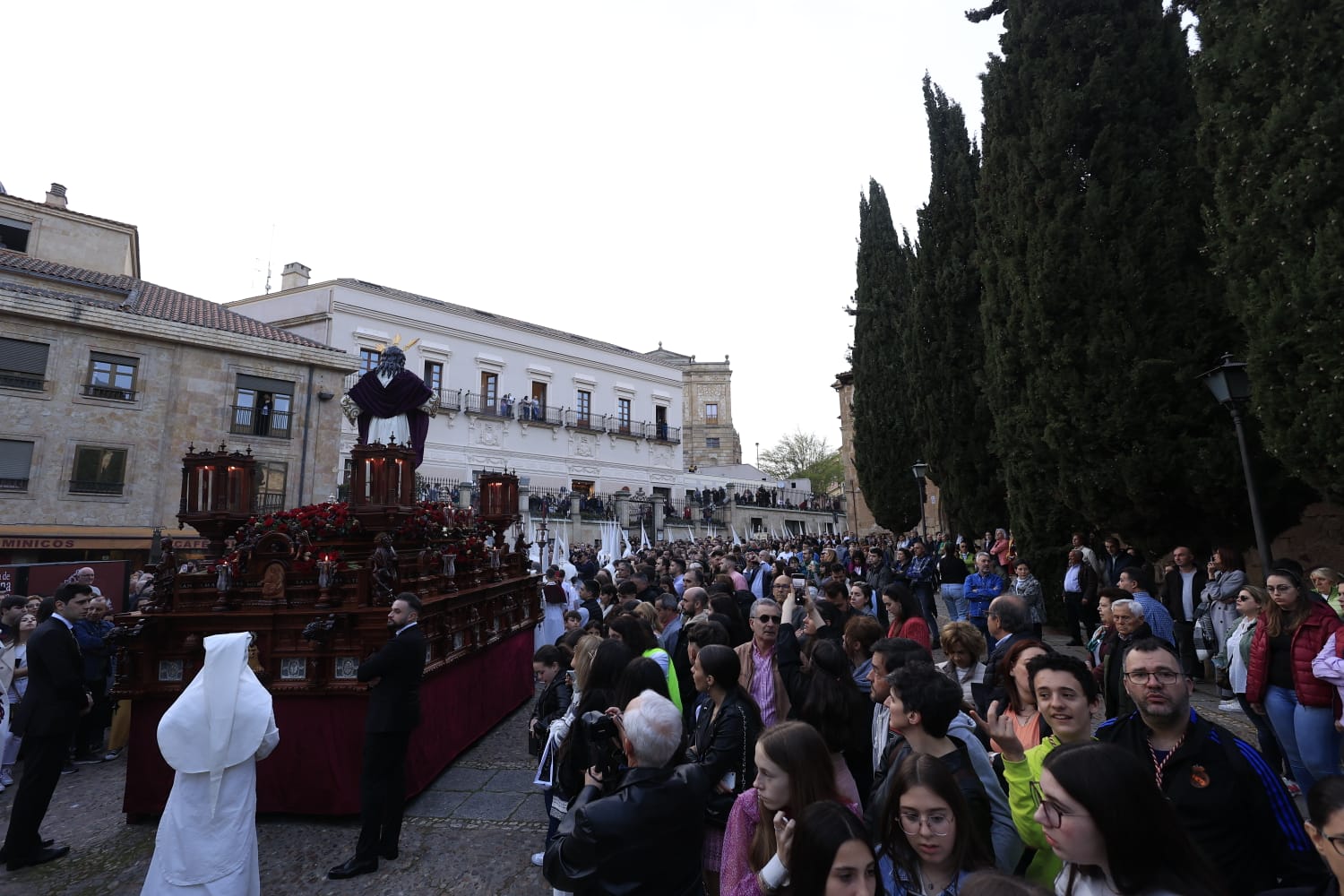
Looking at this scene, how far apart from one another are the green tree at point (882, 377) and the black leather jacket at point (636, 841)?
20.9m

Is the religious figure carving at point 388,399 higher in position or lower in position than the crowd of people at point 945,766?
higher

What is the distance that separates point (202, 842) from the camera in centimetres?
407

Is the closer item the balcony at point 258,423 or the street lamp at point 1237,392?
the street lamp at point 1237,392

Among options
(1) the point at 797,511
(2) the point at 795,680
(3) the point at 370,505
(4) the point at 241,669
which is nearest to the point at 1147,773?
(2) the point at 795,680

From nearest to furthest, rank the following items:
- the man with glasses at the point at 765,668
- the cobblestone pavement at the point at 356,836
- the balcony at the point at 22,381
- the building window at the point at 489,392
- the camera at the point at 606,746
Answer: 1. the camera at the point at 606,746
2. the man with glasses at the point at 765,668
3. the cobblestone pavement at the point at 356,836
4. the balcony at the point at 22,381
5. the building window at the point at 489,392

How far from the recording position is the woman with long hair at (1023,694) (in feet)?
10.3

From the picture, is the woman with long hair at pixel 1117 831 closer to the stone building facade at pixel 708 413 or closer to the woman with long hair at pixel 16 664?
the woman with long hair at pixel 16 664

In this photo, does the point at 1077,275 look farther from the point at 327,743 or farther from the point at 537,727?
the point at 327,743

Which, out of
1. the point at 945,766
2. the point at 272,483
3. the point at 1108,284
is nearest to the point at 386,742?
the point at 945,766

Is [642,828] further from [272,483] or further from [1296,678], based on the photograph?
[272,483]

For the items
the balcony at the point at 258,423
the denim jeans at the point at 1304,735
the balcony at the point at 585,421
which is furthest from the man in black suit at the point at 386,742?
the balcony at the point at 585,421

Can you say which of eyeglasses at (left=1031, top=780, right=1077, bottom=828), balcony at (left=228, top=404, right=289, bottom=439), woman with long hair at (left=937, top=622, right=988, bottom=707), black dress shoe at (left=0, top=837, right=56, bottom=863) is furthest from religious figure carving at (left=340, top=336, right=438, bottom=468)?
balcony at (left=228, top=404, right=289, bottom=439)

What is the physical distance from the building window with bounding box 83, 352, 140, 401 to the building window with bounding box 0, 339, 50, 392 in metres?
1.02

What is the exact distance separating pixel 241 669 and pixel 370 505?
2990mm
